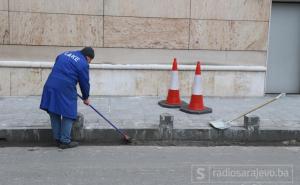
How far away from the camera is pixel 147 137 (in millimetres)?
7340

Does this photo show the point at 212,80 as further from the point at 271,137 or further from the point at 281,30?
the point at 271,137

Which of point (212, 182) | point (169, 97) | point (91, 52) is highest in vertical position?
point (91, 52)

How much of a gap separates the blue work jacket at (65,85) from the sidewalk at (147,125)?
0.65 metres

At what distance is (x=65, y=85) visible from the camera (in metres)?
6.64

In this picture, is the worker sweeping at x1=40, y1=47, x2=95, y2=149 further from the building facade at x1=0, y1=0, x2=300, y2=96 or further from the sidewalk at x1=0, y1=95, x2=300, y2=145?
the building facade at x1=0, y1=0, x2=300, y2=96

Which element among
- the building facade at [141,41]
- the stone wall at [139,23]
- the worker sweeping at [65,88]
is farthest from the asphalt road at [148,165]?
the stone wall at [139,23]

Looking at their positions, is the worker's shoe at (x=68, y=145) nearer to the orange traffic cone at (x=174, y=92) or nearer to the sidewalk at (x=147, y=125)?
the sidewalk at (x=147, y=125)

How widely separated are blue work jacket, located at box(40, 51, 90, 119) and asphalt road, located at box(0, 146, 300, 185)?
1.96 feet

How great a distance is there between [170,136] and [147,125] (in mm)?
410

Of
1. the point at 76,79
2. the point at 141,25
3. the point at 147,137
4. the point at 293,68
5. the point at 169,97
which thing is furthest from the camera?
the point at 293,68

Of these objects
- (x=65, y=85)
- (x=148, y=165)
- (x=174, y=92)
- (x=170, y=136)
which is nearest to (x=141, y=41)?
(x=174, y=92)

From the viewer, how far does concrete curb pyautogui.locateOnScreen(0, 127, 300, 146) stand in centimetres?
712

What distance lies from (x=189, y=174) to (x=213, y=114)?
2.94m

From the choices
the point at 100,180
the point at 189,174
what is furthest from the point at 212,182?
the point at 100,180
